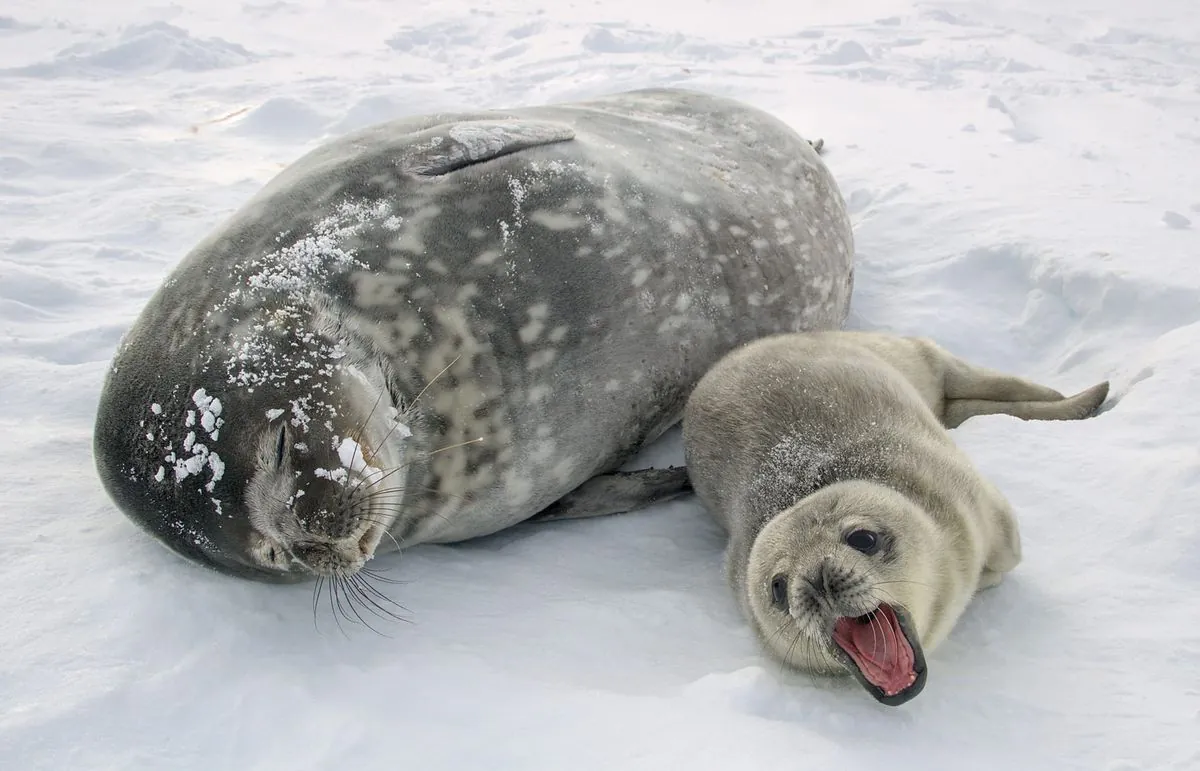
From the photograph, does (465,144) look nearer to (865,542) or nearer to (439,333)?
(439,333)

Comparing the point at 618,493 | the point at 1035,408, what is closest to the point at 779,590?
the point at 618,493

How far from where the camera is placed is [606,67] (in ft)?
23.1

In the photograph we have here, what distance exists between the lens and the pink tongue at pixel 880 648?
1.63 metres

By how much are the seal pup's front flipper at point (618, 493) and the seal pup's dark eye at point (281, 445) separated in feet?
2.75

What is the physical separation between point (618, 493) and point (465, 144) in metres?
0.99

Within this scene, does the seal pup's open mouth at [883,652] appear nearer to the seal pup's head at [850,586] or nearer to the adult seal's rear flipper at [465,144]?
the seal pup's head at [850,586]

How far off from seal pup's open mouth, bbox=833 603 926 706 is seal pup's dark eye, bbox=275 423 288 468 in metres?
1.10

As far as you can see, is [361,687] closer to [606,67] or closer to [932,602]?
[932,602]

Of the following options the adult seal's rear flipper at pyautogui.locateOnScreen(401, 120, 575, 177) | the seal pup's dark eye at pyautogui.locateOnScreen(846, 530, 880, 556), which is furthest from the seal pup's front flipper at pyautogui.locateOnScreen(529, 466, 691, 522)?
the adult seal's rear flipper at pyautogui.locateOnScreen(401, 120, 575, 177)

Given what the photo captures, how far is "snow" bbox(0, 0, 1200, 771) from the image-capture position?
4.92 ft

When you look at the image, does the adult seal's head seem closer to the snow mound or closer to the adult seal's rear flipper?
the adult seal's rear flipper

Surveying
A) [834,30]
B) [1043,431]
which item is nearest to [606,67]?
[834,30]

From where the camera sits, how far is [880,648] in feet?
5.78

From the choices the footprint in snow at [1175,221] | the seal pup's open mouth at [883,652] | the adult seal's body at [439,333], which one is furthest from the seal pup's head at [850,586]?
the footprint in snow at [1175,221]
